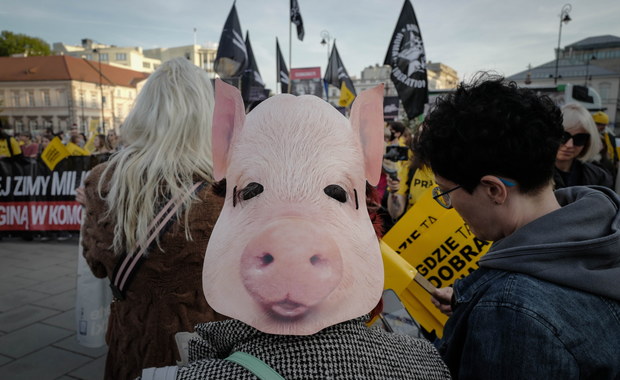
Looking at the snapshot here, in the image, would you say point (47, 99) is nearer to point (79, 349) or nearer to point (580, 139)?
point (79, 349)

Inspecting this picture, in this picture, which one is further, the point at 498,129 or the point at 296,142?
the point at 498,129

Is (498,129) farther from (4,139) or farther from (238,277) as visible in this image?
(4,139)

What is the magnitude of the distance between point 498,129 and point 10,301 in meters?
5.59

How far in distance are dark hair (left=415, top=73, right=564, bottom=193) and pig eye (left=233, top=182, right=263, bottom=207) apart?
590 mm

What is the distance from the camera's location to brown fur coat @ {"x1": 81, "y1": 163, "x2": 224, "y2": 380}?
1.76 metres

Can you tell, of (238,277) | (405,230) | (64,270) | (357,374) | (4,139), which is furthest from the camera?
(4,139)

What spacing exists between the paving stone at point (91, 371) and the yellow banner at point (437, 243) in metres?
2.63

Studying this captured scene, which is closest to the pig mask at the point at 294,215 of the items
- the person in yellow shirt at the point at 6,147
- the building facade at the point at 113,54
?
the person in yellow shirt at the point at 6,147

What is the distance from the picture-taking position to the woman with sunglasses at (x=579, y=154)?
132 inches

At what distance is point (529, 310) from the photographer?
1.04m

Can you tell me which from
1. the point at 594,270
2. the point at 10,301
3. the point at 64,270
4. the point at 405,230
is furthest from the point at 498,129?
the point at 64,270

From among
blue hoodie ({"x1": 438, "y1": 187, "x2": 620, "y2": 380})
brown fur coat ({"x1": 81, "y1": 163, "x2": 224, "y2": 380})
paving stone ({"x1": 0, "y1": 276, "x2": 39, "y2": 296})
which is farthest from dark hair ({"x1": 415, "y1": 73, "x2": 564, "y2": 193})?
paving stone ({"x1": 0, "y1": 276, "x2": 39, "y2": 296})

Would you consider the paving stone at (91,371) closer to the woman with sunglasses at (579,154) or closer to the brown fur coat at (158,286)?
the brown fur coat at (158,286)

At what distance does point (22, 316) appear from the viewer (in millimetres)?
4488
